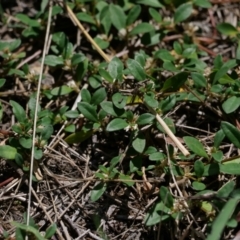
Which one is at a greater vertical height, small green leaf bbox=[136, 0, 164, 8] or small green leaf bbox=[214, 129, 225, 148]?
small green leaf bbox=[136, 0, 164, 8]

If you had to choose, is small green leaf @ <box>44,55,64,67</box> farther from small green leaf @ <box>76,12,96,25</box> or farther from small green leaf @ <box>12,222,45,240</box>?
small green leaf @ <box>12,222,45,240</box>

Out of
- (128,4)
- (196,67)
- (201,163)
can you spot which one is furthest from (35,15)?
(201,163)

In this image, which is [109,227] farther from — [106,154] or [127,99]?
[127,99]

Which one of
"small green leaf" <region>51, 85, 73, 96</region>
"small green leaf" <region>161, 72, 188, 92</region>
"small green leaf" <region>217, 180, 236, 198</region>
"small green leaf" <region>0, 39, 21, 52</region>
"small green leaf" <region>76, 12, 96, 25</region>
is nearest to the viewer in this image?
"small green leaf" <region>217, 180, 236, 198</region>

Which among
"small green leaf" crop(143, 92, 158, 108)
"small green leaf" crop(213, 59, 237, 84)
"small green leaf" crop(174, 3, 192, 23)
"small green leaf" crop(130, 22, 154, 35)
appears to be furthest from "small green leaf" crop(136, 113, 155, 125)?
"small green leaf" crop(174, 3, 192, 23)

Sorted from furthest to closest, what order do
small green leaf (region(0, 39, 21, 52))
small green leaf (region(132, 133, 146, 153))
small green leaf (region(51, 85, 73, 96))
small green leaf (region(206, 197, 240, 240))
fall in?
1. small green leaf (region(0, 39, 21, 52))
2. small green leaf (region(51, 85, 73, 96))
3. small green leaf (region(132, 133, 146, 153))
4. small green leaf (region(206, 197, 240, 240))

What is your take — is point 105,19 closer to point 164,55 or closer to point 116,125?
point 164,55
